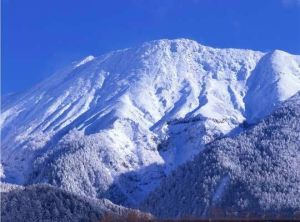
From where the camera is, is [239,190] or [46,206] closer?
[46,206]

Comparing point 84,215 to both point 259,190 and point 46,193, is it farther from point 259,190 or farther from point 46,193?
point 259,190

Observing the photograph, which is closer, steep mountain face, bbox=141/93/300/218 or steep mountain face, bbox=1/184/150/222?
steep mountain face, bbox=1/184/150/222

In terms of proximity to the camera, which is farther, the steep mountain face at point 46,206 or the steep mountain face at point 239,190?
the steep mountain face at point 239,190

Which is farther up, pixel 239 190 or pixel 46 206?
pixel 46 206

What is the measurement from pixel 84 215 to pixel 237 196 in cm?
4617

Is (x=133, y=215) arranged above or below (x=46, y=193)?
below

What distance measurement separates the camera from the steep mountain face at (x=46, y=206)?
14138cm

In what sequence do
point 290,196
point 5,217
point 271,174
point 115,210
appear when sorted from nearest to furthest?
point 5,217 < point 115,210 < point 290,196 < point 271,174

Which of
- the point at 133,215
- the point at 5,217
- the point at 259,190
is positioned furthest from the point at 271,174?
the point at 5,217

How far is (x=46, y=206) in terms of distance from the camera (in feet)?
475

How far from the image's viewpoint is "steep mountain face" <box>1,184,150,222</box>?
14138 centimetres

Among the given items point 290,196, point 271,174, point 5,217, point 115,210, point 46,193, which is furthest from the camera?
point 271,174

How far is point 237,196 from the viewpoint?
182125mm

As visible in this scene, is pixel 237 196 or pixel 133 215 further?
pixel 237 196
